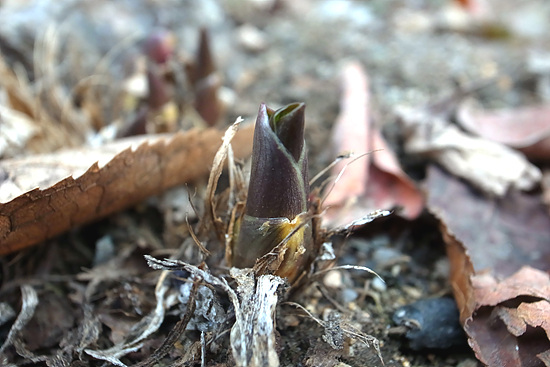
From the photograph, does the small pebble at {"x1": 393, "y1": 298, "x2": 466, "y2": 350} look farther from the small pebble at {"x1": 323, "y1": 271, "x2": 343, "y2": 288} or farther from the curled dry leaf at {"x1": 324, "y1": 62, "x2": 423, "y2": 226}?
the curled dry leaf at {"x1": 324, "y1": 62, "x2": 423, "y2": 226}

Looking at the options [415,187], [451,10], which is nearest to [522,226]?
[415,187]

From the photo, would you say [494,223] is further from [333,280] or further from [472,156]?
[333,280]

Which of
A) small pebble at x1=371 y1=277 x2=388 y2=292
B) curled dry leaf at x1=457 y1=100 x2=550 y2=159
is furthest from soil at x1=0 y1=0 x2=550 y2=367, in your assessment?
curled dry leaf at x1=457 y1=100 x2=550 y2=159

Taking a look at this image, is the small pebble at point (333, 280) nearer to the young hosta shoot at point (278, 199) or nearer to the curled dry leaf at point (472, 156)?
the young hosta shoot at point (278, 199)

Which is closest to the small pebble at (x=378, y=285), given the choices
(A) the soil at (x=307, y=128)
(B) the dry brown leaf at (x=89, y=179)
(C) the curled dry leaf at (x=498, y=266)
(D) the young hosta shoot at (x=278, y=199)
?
(A) the soil at (x=307, y=128)

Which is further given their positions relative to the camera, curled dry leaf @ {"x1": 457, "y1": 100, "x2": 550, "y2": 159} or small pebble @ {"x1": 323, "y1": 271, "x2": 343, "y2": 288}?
curled dry leaf @ {"x1": 457, "y1": 100, "x2": 550, "y2": 159}

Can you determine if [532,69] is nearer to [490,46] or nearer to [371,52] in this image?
[490,46]

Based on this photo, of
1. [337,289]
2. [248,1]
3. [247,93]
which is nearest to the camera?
[337,289]
